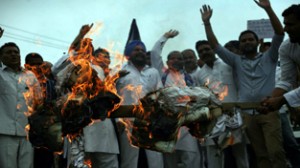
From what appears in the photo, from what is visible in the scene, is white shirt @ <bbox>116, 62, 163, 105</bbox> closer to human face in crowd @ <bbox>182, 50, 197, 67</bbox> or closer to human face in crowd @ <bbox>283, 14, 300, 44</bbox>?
human face in crowd @ <bbox>182, 50, 197, 67</bbox>

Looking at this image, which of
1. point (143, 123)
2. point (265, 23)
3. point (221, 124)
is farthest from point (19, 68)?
point (265, 23)

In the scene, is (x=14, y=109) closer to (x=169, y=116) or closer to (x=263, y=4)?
(x=169, y=116)

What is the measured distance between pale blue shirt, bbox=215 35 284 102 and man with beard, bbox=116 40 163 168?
136 cm

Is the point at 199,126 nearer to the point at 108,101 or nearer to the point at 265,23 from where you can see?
the point at 108,101

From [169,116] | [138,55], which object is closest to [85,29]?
[138,55]

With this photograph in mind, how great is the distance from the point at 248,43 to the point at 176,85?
6.35ft

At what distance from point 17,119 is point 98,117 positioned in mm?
2339

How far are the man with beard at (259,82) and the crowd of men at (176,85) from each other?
0.05 feet

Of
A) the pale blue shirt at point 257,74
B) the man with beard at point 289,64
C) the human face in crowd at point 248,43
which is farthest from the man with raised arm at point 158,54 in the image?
the man with beard at point 289,64

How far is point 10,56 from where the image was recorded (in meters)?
7.52

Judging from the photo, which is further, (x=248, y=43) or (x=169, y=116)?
(x=248, y=43)

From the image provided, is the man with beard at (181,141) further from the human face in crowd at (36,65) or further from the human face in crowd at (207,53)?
the human face in crowd at (36,65)

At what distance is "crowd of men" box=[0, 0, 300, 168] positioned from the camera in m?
6.49

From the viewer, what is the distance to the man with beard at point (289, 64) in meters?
5.61
